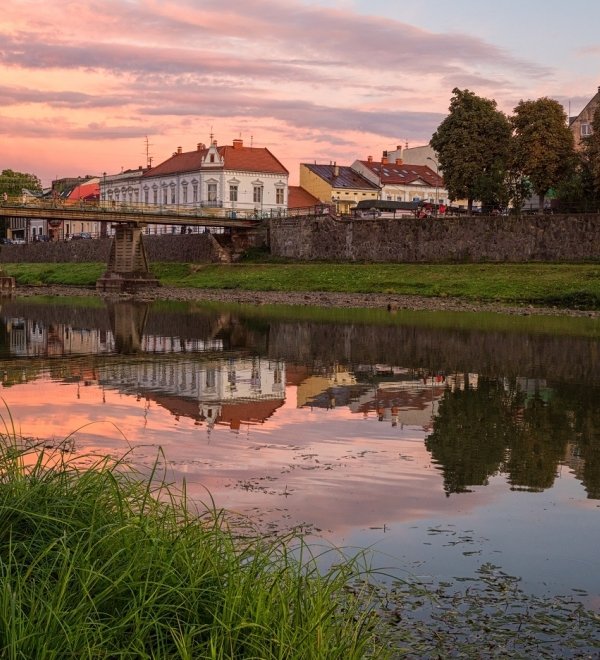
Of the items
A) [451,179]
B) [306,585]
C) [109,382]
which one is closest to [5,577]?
[306,585]

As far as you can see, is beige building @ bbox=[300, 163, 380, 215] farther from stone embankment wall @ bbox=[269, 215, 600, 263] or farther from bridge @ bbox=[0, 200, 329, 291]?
bridge @ bbox=[0, 200, 329, 291]

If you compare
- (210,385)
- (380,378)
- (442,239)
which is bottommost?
(380,378)

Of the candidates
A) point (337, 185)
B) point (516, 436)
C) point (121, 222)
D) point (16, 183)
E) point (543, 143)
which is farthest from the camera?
point (16, 183)

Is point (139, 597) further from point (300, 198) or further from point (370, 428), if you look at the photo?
point (300, 198)

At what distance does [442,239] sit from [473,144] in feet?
44.3

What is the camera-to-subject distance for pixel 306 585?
7.50m

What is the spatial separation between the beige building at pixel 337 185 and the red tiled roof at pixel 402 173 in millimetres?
1848

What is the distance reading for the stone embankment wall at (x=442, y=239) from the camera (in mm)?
68188

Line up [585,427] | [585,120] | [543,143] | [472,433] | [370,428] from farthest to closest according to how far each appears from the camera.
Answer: [585,120] → [543,143] → [585,427] → [370,428] → [472,433]

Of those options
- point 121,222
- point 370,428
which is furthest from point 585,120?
point 370,428

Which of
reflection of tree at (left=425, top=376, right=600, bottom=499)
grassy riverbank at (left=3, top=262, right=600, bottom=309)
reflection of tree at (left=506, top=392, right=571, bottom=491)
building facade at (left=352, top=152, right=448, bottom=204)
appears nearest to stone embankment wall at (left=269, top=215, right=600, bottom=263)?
grassy riverbank at (left=3, top=262, right=600, bottom=309)

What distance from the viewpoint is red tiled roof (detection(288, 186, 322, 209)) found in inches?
4889

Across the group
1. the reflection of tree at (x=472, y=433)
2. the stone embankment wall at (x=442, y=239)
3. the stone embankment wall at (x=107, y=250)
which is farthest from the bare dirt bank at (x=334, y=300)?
the reflection of tree at (x=472, y=433)

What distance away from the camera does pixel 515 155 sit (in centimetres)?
7931
